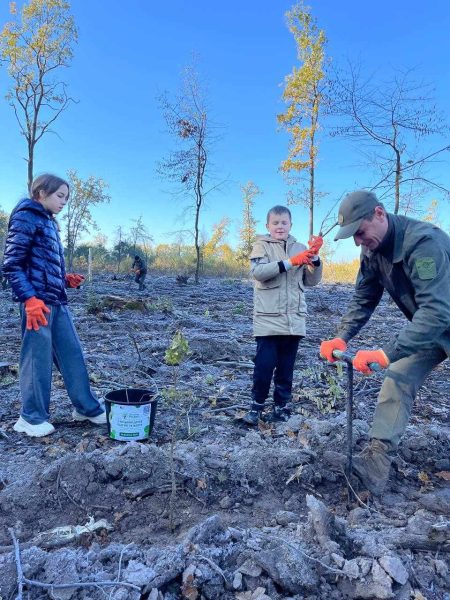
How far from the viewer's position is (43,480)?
2.69 m

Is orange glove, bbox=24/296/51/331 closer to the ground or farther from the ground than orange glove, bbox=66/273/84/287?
closer to the ground

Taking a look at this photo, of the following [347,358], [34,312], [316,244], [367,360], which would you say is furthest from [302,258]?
[34,312]

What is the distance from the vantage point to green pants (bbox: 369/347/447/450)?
9.21 ft

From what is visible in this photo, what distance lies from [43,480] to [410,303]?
2.33m

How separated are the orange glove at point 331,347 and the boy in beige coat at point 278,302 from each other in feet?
2.02

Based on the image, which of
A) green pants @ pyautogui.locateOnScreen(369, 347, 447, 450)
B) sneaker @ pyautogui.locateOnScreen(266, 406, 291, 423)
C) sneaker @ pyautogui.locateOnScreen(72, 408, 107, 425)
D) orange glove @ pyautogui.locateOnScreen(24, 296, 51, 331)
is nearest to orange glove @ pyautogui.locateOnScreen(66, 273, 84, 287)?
orange glove @ pyautogui.locateOnScreen(24, 296, 51, 331)

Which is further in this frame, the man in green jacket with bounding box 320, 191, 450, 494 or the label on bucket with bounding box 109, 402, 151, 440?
the label on bucket with bounding box 109, 402, 151, 440

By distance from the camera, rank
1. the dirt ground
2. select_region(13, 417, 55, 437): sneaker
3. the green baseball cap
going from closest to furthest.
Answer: the dirt ground < the green baseball cap < select_region(13, 417, 55, 437): sneaker

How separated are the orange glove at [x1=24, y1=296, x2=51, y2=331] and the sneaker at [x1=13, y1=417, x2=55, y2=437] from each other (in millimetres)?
729

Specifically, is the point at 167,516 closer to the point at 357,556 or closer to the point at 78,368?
the point at 357,556

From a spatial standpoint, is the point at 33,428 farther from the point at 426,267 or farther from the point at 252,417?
the point at 426,267

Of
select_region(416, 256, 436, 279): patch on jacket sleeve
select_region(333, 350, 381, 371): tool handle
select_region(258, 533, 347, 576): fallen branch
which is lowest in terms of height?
select_region(258, 533, 347, 576): fallen branch

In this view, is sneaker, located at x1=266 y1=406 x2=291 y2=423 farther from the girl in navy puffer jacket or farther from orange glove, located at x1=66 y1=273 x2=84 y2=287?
orange glove, located at x1=66 y1=273 x2=84 y2=287

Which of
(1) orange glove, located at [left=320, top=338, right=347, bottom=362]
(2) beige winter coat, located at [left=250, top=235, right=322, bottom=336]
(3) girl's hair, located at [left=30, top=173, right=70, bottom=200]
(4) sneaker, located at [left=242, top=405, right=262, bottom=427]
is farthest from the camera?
(4) sneaker, located at [left=242, top=405, right=262, bottom=427]
